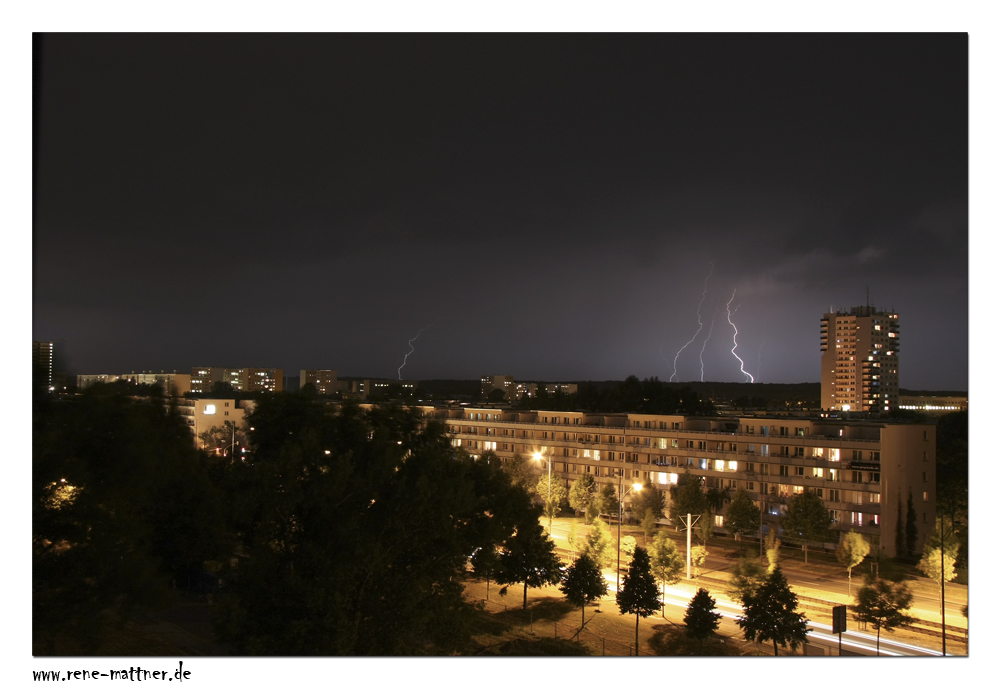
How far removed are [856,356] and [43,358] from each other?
2121 inches

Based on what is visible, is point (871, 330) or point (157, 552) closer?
point (157, 552)

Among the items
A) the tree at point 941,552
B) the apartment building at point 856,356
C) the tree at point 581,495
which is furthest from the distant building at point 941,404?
the apartment building at point 856,356

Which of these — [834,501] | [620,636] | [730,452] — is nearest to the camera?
[620,636]

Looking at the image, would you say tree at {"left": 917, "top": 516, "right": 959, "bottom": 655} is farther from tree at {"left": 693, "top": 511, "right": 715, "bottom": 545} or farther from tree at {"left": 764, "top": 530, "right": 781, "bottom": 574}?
tree at {"left": 693, "top": 511, "right": 715, "bottom": 545}

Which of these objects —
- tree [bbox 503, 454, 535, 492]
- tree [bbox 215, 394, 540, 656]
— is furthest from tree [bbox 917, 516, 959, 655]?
tree [bbox 503, 454, 535, 492]

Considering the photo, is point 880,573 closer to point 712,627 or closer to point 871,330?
point 712,627

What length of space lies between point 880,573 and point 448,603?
8.73 meters

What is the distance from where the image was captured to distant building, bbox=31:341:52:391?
4.19 m

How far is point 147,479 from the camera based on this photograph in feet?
18.1

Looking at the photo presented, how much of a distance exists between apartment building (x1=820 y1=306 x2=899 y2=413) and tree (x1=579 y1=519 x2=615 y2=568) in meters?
39.3

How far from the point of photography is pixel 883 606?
25.7 ft

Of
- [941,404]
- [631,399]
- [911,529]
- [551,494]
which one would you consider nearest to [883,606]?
[941,404]

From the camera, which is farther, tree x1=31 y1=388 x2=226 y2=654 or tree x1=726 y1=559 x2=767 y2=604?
tree x1=726 y1=559 x2=767 y2=604
